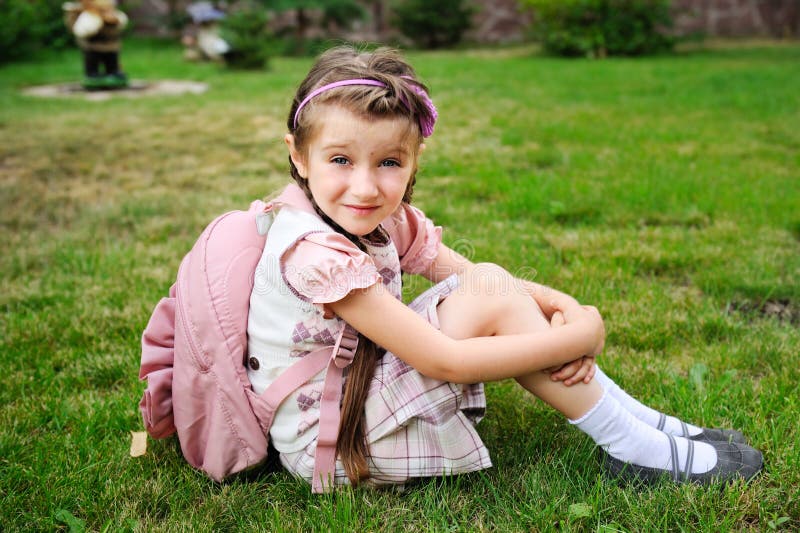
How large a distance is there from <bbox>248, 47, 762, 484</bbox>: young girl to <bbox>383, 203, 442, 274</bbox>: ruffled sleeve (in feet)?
0.63

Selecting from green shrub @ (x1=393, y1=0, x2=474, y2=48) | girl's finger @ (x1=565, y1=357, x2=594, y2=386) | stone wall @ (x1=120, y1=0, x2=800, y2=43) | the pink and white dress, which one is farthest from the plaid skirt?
stone wall @ (x1=120, y1=0, x2=800, y2=43)

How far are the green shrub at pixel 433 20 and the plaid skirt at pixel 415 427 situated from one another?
1341cm

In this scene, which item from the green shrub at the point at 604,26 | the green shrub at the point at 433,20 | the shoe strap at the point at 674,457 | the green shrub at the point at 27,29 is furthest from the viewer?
the green shrub at the point at 433,20

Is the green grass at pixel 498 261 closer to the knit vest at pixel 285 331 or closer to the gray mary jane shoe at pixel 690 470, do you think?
the gray mary jane shoe at pixel 690 470

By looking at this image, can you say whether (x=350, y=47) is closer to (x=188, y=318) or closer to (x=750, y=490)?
(x=188, y=318)

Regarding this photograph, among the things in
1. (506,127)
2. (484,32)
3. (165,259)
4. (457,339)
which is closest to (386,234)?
(457,339)

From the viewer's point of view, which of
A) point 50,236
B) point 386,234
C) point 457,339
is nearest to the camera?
point 457,339

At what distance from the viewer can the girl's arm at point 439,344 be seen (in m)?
1.56

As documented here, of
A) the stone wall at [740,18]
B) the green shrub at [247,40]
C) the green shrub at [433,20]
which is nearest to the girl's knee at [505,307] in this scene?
the green shrub at [247,40]

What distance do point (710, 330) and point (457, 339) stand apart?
1.35 m

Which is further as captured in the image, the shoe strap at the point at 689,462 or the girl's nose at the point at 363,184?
the shoe strap at the point at 689,462

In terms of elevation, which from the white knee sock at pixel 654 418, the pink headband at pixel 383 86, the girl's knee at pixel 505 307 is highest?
the pink headband at pixel 383 86

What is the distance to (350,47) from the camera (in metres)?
1.76

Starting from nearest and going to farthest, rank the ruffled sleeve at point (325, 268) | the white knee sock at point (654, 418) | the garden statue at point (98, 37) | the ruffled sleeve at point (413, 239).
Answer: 1. the ruffled sleeve at point (325, 268)
2. the white knee sock at point (654, 418)
3. the ruffled sleeve at point (413, 239)
4. the garden statue at point (98, 37)
